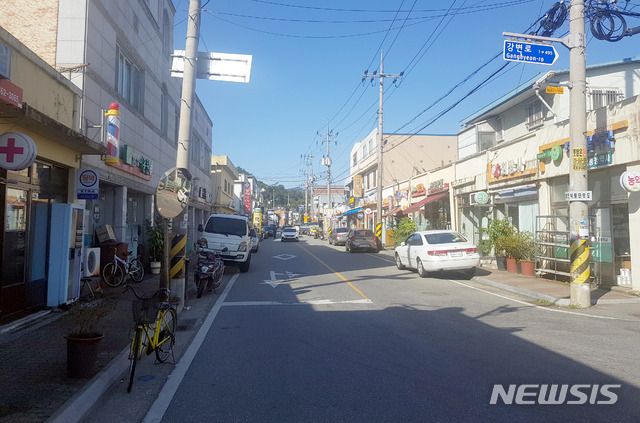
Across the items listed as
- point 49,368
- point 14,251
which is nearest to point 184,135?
point 14,251

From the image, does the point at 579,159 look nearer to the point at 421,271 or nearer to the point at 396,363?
the point at 421,271

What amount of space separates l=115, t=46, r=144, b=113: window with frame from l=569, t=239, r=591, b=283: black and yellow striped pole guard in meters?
13.7

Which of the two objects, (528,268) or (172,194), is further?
(528,268)

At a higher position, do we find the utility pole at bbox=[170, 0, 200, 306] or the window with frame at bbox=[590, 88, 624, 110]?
the window with frame at bbox=[590, 88, 624, 110]

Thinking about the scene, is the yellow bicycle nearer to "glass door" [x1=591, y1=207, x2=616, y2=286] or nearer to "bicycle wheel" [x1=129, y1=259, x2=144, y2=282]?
"bicycle wheel" [x1=129, y1=259, x2=144, y2=282]

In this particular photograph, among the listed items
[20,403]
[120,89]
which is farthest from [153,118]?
[20,403]

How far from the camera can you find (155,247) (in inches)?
635

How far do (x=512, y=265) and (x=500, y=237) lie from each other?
106 cm

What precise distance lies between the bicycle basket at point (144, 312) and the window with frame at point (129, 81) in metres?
10.9

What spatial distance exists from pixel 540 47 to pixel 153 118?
14244 millimetres

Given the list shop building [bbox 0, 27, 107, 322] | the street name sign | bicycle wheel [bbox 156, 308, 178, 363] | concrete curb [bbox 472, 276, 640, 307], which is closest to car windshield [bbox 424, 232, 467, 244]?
concrete curb [bbox 472, 276, 640, 307]

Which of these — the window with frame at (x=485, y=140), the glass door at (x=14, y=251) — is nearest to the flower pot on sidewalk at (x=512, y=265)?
the window with frame at (x=485, y=140)

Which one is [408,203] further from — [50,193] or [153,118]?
[50,193]

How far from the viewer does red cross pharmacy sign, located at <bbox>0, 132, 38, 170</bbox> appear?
6.77 meters
